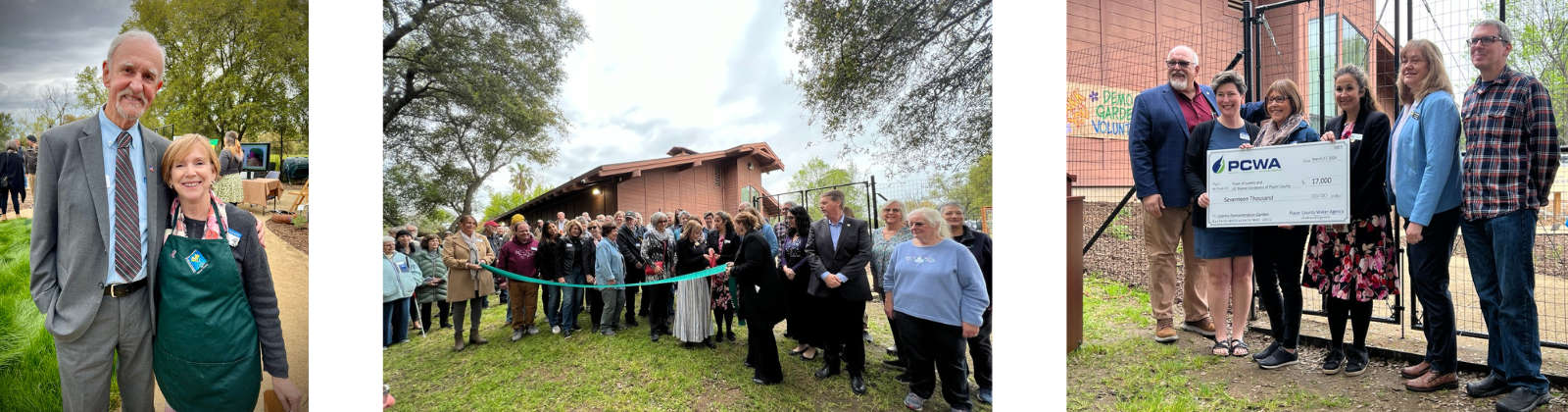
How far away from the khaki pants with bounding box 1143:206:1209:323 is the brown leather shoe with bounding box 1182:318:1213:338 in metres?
0.01

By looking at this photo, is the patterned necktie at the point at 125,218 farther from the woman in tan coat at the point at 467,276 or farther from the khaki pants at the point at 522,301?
the khaki pants at the point at 522,301

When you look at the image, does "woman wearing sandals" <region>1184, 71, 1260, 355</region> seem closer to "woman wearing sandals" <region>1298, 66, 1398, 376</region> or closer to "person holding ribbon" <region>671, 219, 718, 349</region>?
"woman wearing sandals" <region>1298, 66, 1398, 376</region>

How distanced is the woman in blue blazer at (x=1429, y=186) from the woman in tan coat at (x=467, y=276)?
3348 mm

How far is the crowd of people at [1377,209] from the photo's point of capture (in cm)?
173

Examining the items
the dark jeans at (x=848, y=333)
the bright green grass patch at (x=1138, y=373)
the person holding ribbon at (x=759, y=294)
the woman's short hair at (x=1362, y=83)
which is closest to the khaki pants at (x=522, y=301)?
the person holding ribbon at (x=759, y=294)

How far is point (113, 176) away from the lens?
1.86 m

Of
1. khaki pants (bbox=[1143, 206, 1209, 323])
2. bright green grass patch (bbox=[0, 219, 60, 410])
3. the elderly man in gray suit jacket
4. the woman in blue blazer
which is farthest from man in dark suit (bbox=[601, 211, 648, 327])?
the woman in blue blazer

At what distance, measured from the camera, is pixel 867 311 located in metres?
2.58

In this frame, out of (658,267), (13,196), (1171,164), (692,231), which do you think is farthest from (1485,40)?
(13,196)

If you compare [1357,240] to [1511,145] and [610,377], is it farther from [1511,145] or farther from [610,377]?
[610,377]

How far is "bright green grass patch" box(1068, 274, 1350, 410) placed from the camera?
6.64 feet

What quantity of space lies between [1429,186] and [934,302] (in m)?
1.47

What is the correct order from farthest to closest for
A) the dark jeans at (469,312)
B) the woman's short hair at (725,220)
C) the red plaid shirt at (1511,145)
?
the dark jeans at (469,312) < the woman's short hair at (725,220) < the red plaid shirt at (1511,145)

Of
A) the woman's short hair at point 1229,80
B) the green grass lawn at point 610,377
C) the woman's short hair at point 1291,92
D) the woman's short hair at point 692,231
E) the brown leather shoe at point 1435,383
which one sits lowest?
the green grass lawn at point 610,377
